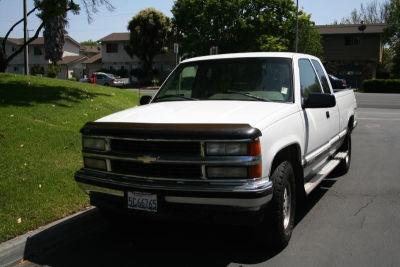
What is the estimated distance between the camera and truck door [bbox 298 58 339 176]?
197 inches

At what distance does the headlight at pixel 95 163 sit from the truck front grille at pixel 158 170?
139 mm

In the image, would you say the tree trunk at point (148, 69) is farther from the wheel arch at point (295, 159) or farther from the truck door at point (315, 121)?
the wheel arch at point (295, 159)

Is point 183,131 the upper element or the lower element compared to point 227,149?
upper

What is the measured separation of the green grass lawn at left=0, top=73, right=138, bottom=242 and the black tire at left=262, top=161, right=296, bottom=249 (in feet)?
8.05

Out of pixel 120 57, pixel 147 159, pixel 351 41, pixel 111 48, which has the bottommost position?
pixel 147 159

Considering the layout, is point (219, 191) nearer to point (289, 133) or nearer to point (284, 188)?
point (284, 188)

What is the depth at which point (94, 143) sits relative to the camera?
4.23 metres

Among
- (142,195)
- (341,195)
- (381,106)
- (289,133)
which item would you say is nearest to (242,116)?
(289,133)

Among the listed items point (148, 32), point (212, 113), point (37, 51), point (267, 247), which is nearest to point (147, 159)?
point (212, 113)

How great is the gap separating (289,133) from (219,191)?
115 centimetres

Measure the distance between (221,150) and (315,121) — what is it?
6.69 ft

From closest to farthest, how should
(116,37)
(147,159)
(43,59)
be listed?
(147,159) → (116,37) → (43,59)

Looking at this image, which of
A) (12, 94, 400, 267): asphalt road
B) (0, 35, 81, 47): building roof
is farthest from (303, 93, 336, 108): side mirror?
(0, 35, 81, 47): building roof

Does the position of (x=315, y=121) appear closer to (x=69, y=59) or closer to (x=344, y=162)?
(x=344, y=162)
